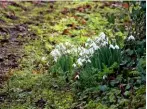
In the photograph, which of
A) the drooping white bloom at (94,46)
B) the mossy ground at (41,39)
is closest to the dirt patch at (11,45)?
the mossy ground at (41,39)

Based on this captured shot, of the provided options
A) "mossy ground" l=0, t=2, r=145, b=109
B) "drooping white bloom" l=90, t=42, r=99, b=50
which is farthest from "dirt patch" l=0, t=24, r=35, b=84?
"drooping white bloom" l=90, t=42, r=99, b=50

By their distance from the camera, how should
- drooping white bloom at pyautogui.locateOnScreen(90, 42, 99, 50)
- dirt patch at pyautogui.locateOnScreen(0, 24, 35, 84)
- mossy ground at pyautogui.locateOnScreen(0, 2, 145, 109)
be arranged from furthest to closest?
dirt patch at pyautogui.locateOnScreen(0, 24, 35, 84) < drooping white bloom at pyautogui.locateOnScreen(90, 42, 99, 50) < mossy ground at pyautogui.locateOnScreen(0, 2, 145, 109)

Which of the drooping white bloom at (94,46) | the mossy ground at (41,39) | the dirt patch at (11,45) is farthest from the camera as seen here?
the dirt patch at (11,45)

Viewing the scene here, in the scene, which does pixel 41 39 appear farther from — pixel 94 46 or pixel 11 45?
pixel 94 46

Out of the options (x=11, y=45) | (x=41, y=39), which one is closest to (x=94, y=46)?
(x=11, y=45)

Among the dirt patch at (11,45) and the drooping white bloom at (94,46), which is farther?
the dirt patch at (11,45)

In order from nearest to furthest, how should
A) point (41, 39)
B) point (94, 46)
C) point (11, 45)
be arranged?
point (94, 46)
point (11, 45)
point (41, 39)

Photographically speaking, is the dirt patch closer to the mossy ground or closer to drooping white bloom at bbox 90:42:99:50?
the mossy ground

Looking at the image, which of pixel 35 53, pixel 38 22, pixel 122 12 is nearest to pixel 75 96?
pixel 35 53

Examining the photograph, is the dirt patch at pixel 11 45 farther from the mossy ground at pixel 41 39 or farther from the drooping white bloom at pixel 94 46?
the drooping white bloom at pixel 94 46

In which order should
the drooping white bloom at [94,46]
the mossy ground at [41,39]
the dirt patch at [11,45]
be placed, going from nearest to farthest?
the mossy ground at [41,39]
the drooping white bloom at [94,46]
the dirt patch at [11,45]

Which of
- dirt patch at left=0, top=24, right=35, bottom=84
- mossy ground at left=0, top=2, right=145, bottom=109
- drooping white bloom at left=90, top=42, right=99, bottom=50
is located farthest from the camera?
dirt patch at left=0, top=24, right=35, bottom=84
